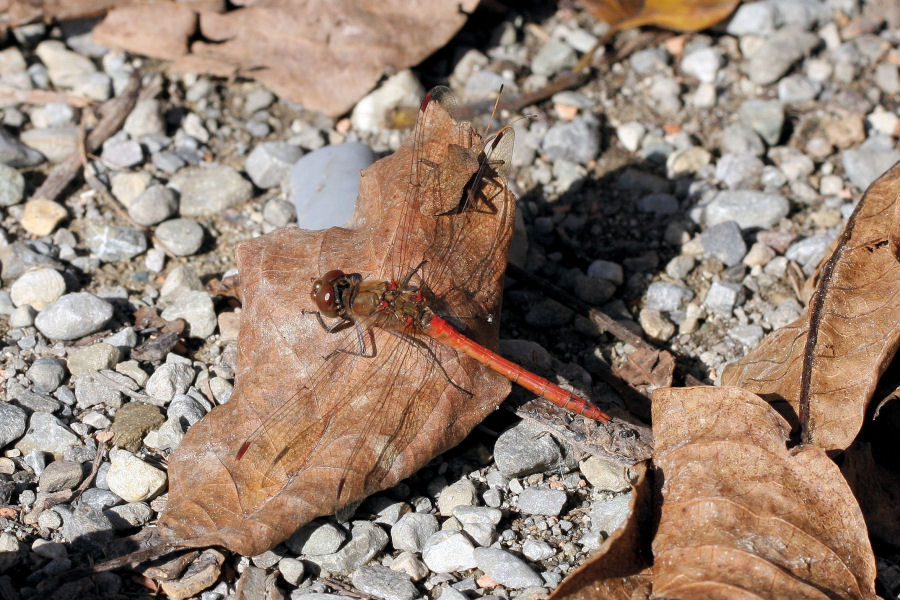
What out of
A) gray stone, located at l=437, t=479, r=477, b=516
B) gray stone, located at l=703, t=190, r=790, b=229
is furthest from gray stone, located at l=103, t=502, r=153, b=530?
gray stone, located at l=703, t=190, r=790, b=229

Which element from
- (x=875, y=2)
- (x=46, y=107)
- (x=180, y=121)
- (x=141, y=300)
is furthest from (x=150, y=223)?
(x=875, y=2)

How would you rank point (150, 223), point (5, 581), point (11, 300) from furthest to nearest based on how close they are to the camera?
point (150, 223)
point (11, 300)
point (5, 581)

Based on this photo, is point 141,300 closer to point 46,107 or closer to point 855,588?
point 46,107

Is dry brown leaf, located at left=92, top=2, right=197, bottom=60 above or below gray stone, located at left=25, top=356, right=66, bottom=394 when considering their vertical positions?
above

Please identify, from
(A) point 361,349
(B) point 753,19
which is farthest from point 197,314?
(B) point 753,19

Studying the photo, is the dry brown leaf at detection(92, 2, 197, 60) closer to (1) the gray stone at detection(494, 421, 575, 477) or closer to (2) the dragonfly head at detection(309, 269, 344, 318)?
(2) the dragonfly head at detection(309, 269, 344, 318)

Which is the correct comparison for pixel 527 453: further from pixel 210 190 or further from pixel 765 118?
pixel 765 118

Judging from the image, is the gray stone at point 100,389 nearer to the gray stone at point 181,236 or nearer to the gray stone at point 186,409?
the gray stone at point 186,409
